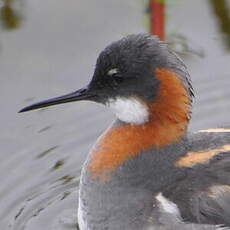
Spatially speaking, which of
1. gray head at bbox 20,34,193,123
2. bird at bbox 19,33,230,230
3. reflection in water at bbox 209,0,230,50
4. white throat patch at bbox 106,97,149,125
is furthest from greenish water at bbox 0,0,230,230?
gray head at bbox 20,34,193,123

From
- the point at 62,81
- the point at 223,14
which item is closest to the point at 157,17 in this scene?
the point at 62,81

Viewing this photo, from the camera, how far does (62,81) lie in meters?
8.90

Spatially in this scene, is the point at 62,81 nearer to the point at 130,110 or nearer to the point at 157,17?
the point at 157,17

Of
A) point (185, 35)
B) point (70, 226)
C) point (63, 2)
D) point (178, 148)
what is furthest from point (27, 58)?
point (178, 148)

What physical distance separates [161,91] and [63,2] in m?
3.25

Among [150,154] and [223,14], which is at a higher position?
[223,14]

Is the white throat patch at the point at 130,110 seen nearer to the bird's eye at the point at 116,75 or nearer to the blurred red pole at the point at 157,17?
the bird's eye at the point at 116,75

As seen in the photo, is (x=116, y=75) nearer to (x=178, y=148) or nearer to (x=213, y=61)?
(x=178, y=148)

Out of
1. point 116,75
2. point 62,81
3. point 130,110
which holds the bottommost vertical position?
point 62,81

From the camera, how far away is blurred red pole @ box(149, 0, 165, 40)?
8.48 m

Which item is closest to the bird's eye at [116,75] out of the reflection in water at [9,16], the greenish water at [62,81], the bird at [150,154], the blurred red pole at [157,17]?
the bird at [150,154]

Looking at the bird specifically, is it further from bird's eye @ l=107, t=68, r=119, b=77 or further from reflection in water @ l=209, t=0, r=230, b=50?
reflection in water @ l=209, t=0, r=230, b=50

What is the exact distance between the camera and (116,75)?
6711 mm

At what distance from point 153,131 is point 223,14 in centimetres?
298
